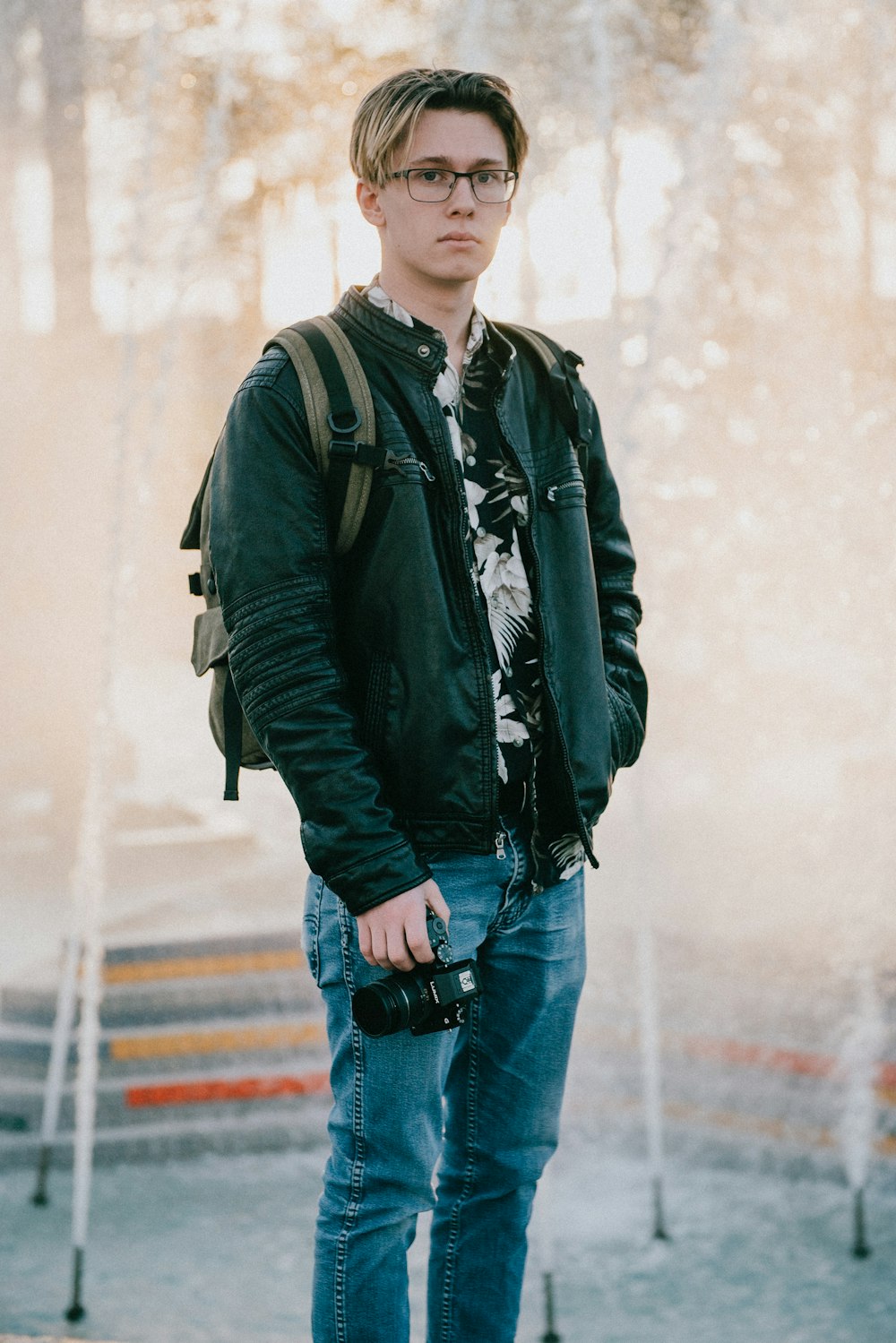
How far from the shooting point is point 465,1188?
1565 mm

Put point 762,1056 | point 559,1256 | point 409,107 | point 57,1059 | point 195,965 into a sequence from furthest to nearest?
point 195,965, point 57,1059, point 762,1056, point 559,1256, point 409,107

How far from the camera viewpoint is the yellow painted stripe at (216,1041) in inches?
136

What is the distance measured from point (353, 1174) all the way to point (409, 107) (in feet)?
3.72

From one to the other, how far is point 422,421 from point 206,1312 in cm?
209

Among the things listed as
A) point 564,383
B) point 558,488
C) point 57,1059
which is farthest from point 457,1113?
point 57,1059

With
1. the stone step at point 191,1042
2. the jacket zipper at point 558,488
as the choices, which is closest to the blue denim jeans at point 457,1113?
the jacket zipper at point 558,488

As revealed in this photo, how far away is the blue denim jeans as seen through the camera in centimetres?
138

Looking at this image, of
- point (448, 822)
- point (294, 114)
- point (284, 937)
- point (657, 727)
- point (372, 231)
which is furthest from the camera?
point (294, 114)

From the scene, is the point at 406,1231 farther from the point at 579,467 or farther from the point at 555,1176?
the point at 555,1176

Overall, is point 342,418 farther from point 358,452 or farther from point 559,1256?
point 559,1256

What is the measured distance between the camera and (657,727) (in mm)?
6684

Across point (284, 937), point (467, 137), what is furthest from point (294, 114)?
point (467, 137)

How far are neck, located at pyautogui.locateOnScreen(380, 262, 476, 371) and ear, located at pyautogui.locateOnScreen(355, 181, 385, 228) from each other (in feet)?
0.17

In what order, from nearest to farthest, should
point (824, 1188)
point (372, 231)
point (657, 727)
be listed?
point (372, 231) → point (824, 1188) → point (657, 727)
